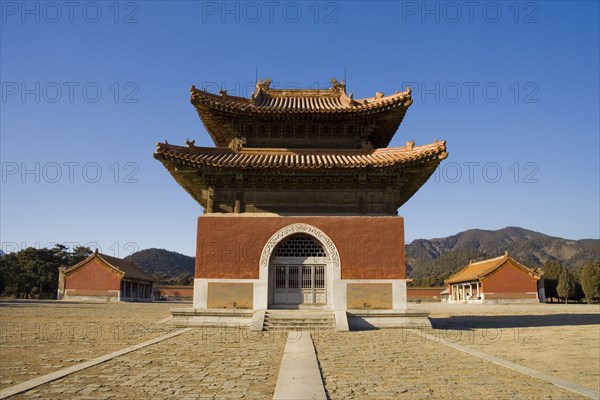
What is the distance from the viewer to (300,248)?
15938 millimetres

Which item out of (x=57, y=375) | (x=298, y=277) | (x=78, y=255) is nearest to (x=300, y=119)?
(x=298, y=277)

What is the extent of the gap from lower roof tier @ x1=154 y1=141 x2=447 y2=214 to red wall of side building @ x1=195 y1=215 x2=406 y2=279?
45 cm

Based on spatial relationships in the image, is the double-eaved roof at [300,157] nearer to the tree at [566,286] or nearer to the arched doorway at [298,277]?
the arched doorway at [298,277]

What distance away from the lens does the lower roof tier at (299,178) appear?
14.9 metres

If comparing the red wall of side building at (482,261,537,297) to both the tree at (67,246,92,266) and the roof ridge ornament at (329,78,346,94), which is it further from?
the tree at (67,246,92,266)

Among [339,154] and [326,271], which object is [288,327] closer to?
[326,271]

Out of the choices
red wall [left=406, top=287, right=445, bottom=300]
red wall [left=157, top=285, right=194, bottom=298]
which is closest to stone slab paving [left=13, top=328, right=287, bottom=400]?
red wall [left=406, top=287, right=445, bottom=300]

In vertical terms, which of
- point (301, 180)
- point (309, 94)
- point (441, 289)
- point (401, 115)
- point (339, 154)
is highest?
point (309, 94)

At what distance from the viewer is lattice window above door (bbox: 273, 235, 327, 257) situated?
15.8 meters

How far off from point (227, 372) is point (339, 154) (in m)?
10.9

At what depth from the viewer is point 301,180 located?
15.5m

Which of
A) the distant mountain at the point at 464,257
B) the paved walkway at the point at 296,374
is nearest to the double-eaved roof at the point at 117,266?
the paved walkway at the point at 296,374

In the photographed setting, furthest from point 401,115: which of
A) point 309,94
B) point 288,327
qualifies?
point 288,327

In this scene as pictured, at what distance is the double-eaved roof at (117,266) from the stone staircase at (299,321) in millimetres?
35965
